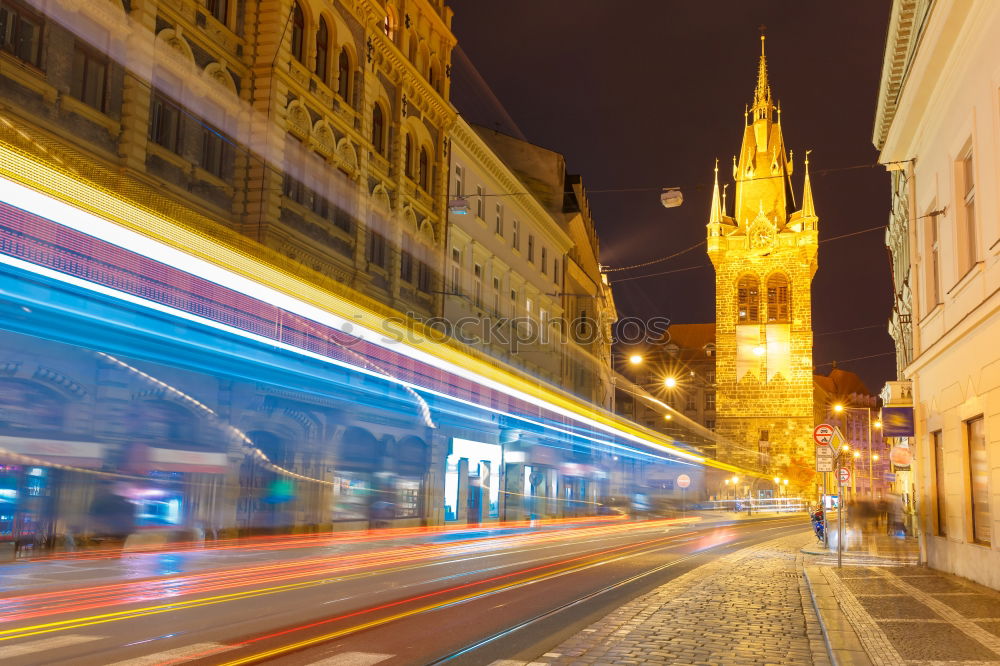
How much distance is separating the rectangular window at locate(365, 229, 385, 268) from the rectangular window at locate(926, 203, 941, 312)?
53.8 feet

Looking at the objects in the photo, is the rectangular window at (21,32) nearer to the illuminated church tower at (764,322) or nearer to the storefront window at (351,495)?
the storefront window at (351,495)

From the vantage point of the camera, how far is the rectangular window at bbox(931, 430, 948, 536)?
1900cm

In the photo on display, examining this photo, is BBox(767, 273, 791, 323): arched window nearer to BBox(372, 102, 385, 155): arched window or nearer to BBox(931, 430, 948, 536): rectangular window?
BBox(372, 102, 385, 155): arched window

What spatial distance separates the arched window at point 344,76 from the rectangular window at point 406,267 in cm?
567

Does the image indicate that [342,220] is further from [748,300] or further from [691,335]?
[691,335]

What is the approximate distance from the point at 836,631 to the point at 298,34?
21570 millimetres

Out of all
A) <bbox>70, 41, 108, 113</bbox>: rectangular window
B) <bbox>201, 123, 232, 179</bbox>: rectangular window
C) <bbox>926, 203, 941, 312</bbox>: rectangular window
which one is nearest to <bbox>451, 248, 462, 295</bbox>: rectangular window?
<bbox>201, 123, 232, 179</bbox>: rectangular window

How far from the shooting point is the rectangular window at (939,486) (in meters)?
19.0

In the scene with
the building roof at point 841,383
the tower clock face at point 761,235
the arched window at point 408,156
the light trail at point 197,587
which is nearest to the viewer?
the light trail at point 197,587

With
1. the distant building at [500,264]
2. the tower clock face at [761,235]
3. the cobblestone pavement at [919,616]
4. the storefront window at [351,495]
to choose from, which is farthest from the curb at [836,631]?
the tower clock face at [761,235]

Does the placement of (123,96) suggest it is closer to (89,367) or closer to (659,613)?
(89,367)

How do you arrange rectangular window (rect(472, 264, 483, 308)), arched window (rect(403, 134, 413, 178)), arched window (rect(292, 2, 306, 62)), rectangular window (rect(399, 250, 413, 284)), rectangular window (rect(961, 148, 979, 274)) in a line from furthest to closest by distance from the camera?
rectangular window (rect(472, 264, 483, 308)) → arched window (rect(403, 134, 413, 178)) → rectangular window (rect(399, 250, 413, 284)) → arched window (rect(292, 2, 306, 62)) → rectangular window (rect(961, 148, 979, 274))

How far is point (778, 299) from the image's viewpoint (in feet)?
309

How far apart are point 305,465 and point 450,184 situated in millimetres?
22922
